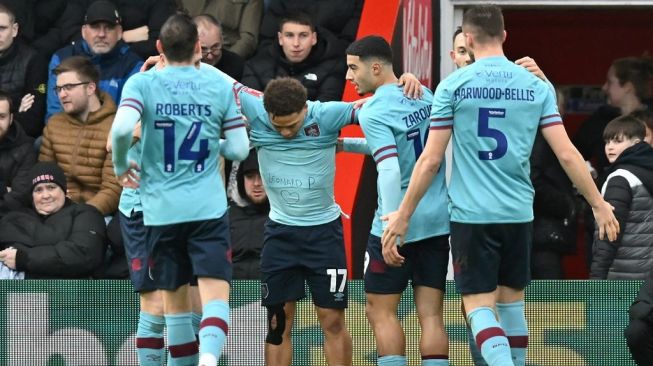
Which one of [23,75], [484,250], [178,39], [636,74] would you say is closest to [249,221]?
[23,75]

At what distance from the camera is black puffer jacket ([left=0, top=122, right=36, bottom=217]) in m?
11.8

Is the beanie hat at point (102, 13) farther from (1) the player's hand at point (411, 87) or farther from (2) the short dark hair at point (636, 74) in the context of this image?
(2) the short dark hair at point (636, 74)

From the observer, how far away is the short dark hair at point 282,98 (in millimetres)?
9344

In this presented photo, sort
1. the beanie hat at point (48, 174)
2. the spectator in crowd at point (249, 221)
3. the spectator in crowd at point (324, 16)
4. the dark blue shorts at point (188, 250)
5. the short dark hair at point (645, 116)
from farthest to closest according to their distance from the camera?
the spectator in crowd at point (324, 16), the short dark hair at point (645, 116), the spectator in crowd at point (249, 221), the beanie hat at point (48, 174), the dark blue shorts at point (188, 250)

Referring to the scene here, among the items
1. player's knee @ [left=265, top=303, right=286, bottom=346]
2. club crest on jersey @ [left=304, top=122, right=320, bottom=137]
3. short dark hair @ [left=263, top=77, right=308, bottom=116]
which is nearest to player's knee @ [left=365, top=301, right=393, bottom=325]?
player's knee @ [left=265, top=303, right=286, bottom=346]

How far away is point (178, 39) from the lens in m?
8.91

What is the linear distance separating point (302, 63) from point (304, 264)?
10.3 ft

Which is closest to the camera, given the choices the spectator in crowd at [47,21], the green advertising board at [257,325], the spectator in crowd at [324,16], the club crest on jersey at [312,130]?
the club crest on jersey at [312,130]

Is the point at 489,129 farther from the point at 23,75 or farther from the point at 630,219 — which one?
the point at 23,75

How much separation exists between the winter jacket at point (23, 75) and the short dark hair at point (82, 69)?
0.80 m

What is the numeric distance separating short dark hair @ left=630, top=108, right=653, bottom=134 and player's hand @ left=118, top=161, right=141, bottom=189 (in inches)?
176

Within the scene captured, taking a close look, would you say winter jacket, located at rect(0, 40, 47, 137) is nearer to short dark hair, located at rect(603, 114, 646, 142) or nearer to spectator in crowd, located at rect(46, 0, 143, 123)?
spectator in crowd, located at rect(46, 0, 143, 123)

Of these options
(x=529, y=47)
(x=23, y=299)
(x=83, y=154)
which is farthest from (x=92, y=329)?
(x=529, y=47)

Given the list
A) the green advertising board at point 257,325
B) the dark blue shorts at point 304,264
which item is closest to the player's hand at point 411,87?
the dark blue shorts at point 304,264
